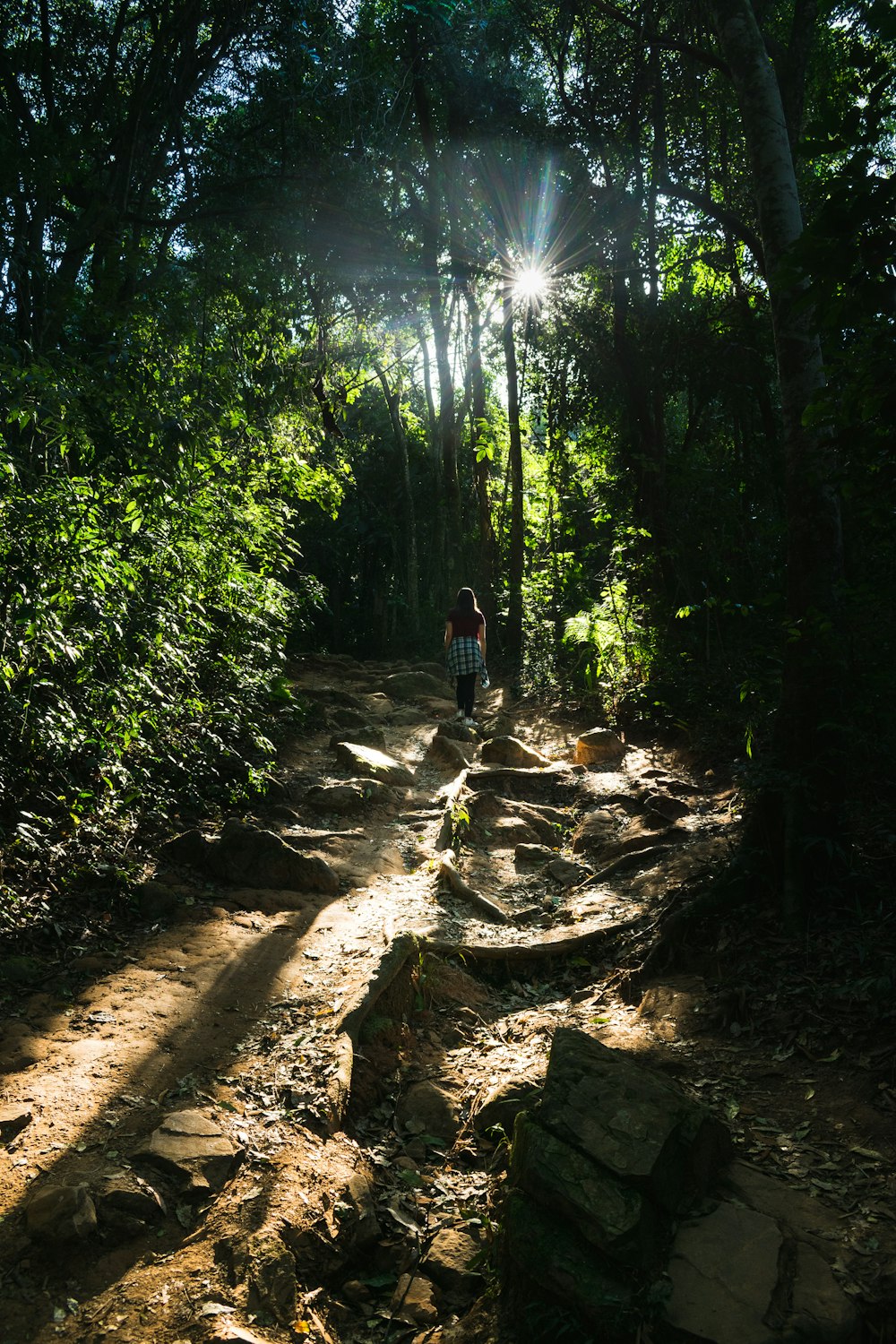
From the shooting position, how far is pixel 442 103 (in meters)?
16.7

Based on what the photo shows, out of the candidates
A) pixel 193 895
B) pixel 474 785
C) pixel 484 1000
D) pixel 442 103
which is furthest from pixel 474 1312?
pixel 442 103

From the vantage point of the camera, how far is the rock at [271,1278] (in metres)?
3.00

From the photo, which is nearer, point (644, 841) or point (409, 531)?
point (644, 841)

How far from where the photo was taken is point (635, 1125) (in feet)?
11.1

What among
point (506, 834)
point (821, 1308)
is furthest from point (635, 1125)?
point (506, 834)

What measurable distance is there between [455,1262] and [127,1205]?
130cm

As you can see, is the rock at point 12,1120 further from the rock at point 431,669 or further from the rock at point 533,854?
the rock at point 431,669

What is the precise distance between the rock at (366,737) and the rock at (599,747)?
2764mm

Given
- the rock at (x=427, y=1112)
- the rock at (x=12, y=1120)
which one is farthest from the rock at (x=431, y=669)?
the rock at (x=12, y=1120)

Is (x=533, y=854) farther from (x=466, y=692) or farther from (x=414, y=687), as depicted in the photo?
(x=414, y=687)

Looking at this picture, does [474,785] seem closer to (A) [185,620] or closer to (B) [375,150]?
(A) [185,620]

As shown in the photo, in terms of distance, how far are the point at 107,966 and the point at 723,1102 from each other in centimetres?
352

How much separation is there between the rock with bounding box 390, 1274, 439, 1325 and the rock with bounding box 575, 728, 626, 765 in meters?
Result: 7.92

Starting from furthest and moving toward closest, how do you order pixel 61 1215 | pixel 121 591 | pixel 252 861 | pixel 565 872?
pixel 565 872 → pixel 252 861 → pixel 121 591 → pixel 61 1215
